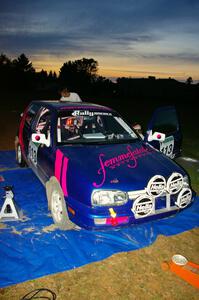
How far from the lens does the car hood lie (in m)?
3.36

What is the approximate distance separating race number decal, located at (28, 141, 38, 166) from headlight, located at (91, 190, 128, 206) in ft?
6.45

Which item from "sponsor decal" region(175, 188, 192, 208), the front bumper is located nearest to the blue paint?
the front bumper

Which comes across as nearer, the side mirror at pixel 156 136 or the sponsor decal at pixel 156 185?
the sponsor decal at pixel 156 185

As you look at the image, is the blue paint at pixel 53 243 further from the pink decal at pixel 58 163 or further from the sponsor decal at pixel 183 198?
the pink decal at pixel 58 163

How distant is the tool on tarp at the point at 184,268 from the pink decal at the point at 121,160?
1.29 metres

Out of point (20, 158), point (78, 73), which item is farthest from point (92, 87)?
point (20, 158)

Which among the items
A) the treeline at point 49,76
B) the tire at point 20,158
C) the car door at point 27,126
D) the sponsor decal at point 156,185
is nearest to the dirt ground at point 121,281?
the sponsor decal at point 156,185

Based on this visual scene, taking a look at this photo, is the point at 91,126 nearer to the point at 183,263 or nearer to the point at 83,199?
the point at 83,199

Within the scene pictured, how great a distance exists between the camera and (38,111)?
5.29 metres

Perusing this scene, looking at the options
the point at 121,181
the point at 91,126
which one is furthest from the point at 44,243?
the point at 91,126

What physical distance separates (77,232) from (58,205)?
0.48 m

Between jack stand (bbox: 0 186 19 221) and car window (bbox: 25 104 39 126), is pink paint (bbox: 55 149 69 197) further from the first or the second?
car window (bbox: 25 104 39 126)

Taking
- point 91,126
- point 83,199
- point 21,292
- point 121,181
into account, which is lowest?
point 21,292

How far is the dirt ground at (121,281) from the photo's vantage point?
2879 mm
